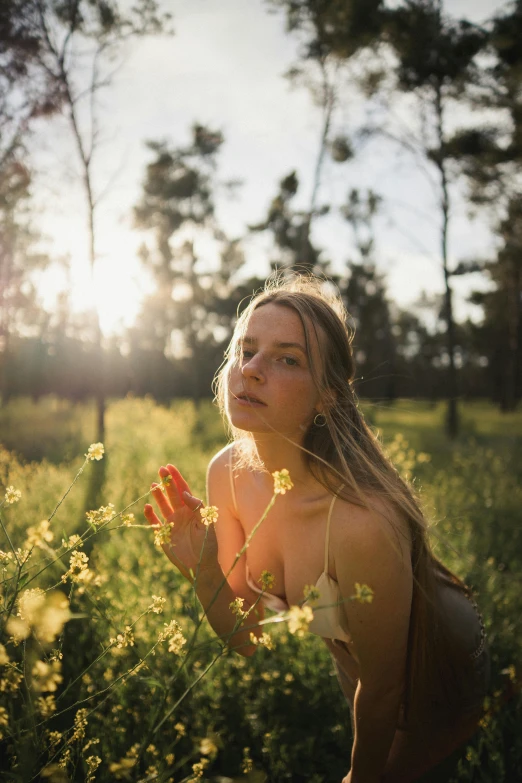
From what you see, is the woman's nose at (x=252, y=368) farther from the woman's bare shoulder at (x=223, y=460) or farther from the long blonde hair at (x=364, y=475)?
the woman's bare shoulder at (x=223, y=460)

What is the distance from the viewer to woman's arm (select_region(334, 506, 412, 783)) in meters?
1.53

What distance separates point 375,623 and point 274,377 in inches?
32.3

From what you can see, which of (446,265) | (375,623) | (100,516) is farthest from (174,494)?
(446,265)

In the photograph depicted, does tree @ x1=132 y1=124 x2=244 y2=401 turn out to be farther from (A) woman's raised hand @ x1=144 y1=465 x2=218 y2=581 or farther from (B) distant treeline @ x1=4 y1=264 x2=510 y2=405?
(A) woman's raised hand @ x1=144 y1=465 x2=218 y2=581

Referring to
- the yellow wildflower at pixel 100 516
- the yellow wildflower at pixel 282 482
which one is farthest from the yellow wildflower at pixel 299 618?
the yellow wildflower at pixel 100 516

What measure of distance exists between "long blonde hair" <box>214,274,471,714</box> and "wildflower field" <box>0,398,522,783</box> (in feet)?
0.48

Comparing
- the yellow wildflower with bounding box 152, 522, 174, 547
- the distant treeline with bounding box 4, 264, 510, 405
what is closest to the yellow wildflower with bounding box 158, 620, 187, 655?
the yellow wildflower with bounding box 152, 522, 174, 547

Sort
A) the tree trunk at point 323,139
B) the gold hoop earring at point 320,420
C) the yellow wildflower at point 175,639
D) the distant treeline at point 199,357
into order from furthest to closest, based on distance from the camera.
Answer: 1. the distant treeline at point 199,357
2. the tree trunk at point 323,139
3. the gold hoop earring at point 320,420
4. the yellow wildflower at point 175,639

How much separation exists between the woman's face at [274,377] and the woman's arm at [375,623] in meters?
0.39

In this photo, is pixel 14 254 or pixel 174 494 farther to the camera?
pixel 14 254

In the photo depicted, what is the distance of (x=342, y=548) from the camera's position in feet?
5.27

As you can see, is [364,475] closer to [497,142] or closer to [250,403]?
[250,403]

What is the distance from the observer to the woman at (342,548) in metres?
1.55

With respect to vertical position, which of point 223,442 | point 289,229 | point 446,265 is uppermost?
point 289,229
